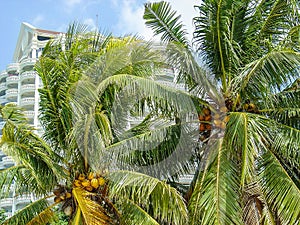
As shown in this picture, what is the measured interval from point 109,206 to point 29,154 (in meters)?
2.03

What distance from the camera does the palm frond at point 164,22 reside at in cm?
1319

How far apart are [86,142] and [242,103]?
134 inches

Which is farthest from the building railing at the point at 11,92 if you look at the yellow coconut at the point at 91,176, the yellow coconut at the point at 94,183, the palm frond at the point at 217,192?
the palm frond at the point at 217,192

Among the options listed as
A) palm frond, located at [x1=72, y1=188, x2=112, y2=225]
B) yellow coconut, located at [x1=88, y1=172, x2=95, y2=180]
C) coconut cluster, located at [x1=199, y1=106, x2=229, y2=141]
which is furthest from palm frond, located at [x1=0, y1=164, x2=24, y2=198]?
coconut cluster, located at [x1=199, y1=106, x2=229, y2=141]

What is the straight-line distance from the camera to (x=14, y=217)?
12430mm

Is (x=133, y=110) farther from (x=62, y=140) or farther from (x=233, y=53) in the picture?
(x=233, y=53)

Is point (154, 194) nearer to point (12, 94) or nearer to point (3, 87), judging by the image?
point (12, 94)

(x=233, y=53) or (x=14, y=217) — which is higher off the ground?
(x=233, y=53)

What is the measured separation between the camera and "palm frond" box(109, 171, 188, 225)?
432 inches

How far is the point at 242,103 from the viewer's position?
12227 mm

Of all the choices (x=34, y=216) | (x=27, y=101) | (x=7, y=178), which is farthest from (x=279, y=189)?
(x=27, y=101)

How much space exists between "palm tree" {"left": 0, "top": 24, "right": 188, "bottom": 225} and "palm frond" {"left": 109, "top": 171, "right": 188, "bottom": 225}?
0.02m

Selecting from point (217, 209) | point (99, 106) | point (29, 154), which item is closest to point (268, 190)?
point (217, 209)

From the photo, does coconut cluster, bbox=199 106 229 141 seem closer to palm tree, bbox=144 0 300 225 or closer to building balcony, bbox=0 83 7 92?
palm tree, bbox=144 0 300 225
